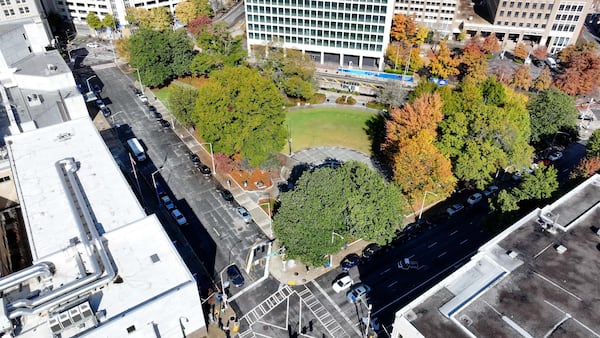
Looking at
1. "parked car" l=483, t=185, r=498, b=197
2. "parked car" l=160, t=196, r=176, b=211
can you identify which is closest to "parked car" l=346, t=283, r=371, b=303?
"parked car" l=483, t=185, r=498, b=197

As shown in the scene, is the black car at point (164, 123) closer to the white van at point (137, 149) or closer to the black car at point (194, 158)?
the white van at point (137, 149)

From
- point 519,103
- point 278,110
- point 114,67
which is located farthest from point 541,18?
point 114,67

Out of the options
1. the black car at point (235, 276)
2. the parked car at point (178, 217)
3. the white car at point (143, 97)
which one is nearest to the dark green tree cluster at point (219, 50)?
the white car at point (143, 97)

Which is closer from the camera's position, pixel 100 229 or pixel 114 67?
pixel 100 229

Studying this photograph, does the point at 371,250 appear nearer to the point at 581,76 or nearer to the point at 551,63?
the point at 581,76

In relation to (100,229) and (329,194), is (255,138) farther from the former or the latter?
(100,229)

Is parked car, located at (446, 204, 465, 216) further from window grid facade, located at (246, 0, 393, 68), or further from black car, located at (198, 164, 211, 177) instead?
window grid facade, located at (246, 0, 393, 68)
